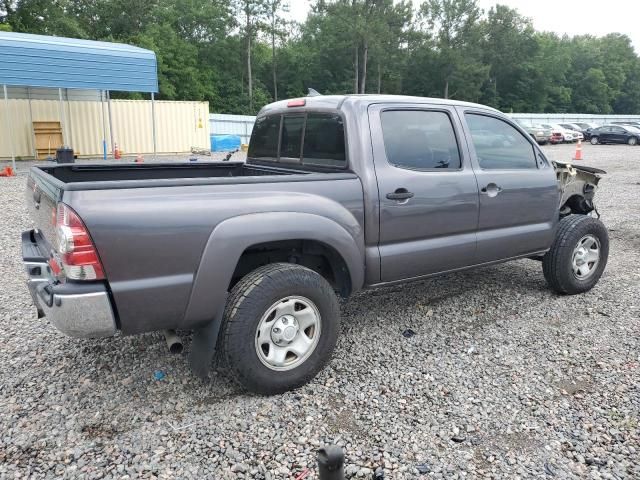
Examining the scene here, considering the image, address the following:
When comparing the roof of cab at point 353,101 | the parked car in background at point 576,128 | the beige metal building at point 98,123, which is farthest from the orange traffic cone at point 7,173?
the parked car in background at point 576,128

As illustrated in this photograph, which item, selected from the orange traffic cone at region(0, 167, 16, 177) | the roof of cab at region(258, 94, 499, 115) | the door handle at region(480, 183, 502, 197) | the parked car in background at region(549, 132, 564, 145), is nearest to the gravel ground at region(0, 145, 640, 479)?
the door handle at region(480, 183, 502, 197)

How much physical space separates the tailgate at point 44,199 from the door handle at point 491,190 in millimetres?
3045

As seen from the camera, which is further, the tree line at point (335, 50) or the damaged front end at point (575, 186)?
the tree line at point (335, 50)

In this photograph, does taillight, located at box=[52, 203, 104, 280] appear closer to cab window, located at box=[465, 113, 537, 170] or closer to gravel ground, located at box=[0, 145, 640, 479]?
gravel ground, located at box=[0, 145, 640, 479]

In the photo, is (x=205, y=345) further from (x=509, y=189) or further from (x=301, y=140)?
(x=509, y=189)

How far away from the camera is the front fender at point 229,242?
290 cm

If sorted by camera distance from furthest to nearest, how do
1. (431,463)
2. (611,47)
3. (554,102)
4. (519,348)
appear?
(611,47) → (554,102) → (519,348) → (431,463)

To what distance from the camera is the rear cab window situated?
3785 mm

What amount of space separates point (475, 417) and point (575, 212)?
11.3 ft

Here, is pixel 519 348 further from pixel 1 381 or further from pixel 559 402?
pixel 1 381

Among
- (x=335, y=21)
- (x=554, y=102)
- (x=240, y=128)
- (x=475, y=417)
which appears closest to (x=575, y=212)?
(x=475, y=417)

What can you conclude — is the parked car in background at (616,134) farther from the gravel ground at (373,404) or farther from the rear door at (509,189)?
the rear door at (509,189)

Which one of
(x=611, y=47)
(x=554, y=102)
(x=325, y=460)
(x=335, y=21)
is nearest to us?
(x=325, y=460)

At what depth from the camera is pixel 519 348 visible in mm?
3971
